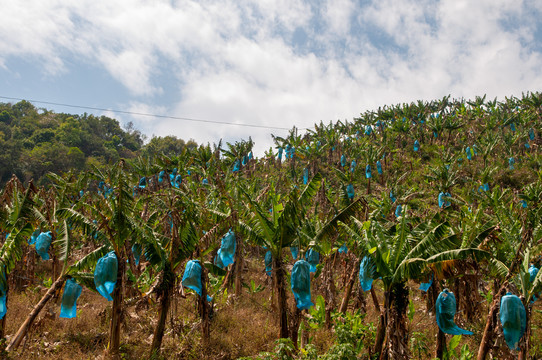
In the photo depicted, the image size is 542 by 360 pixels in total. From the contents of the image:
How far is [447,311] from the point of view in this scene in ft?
A: 14.9

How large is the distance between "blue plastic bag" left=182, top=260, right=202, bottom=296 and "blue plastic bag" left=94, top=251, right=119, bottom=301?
1.12m

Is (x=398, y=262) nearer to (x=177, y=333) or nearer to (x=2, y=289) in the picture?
(x=177, y=333)

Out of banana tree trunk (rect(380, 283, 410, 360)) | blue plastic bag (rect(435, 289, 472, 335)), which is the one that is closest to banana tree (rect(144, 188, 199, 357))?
banana tree trunk (rect(380, 283, 410, 360))

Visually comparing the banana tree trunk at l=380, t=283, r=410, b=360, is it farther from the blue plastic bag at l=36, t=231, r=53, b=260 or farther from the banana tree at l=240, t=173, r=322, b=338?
the blue plastic bag at l=36, t=231, r=53, b=260

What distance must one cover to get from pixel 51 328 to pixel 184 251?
14.2ft

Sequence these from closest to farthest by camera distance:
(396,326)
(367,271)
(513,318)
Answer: (513,318) < (396,326) < (367,271)

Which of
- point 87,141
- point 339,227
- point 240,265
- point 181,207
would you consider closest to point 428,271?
point 339,227

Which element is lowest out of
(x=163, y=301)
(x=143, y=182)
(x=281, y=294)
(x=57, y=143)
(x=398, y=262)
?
(x=163, y=301)

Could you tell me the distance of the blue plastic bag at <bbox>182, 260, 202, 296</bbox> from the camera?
18.5 ft

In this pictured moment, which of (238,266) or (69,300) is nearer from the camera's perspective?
(69,300)

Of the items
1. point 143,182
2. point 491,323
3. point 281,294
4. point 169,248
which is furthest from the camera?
point 143,182

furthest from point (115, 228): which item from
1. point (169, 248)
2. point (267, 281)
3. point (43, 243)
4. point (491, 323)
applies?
point (267, 281)

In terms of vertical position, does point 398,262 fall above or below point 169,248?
below

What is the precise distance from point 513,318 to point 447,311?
762mm
